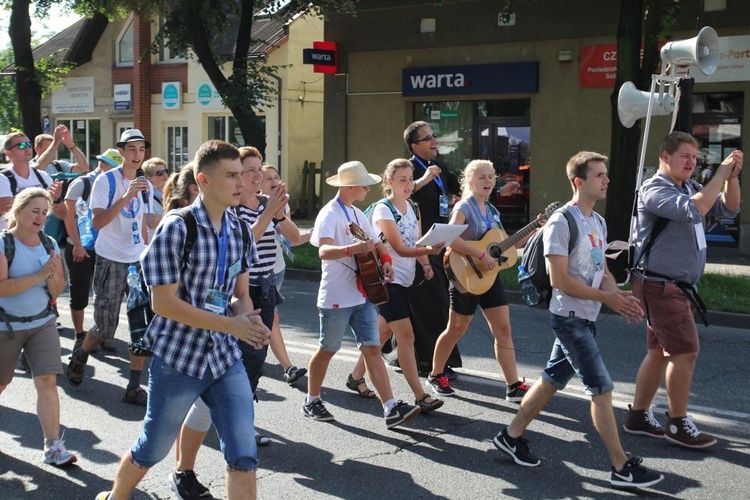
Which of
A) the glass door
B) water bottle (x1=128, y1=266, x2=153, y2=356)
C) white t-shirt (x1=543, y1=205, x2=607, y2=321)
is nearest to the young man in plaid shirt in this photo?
water bottle (x1=128, y1=266, x2=153, y2=356)

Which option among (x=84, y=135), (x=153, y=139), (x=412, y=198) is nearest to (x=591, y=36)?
(x=412, y=198)

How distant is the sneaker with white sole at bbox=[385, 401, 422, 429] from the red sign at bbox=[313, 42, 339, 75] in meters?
15.8

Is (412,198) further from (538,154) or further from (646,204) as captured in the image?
(538,154)

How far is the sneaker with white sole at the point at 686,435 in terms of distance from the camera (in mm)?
5676

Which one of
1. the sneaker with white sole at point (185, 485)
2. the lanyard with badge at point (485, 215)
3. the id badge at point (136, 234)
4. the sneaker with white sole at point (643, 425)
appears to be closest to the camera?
the sneaker with white sole at point (185, 485)

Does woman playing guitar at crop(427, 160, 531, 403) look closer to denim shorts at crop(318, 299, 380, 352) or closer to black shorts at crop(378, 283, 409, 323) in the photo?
black shorts at crop(378, 283, 409, 323)

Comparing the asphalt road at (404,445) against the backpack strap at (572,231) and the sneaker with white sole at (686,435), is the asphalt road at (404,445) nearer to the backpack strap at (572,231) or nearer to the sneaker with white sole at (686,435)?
the sneaker with white sole at (686,435)

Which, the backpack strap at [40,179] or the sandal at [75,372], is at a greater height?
the backpack strap at [40,179]

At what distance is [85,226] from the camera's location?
7949 mm

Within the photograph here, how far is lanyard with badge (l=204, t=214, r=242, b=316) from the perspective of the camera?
4.02 meters

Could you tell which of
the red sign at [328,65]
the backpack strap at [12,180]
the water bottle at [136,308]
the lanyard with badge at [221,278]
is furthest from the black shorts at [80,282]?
the red sign at [328,65]

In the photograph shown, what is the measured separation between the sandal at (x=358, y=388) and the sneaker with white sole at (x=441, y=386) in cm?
44

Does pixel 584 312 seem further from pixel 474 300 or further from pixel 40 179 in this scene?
pixel 40 179

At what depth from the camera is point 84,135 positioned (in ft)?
107
